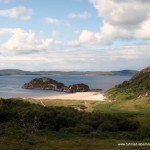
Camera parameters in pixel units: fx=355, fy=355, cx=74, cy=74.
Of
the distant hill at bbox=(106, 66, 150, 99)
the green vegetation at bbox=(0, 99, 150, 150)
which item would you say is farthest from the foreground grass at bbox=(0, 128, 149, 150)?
the distant hill at bbox=(106, 66, 150, 99)

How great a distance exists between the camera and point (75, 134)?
193 feet

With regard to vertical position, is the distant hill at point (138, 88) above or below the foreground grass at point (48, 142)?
above

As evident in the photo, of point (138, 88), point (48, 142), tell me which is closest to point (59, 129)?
point (48, 142)

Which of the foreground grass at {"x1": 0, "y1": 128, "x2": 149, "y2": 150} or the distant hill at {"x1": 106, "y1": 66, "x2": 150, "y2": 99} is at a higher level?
the distant hill at {"x1": 106, "y1": 66, "x2": 150, "y2": 99}

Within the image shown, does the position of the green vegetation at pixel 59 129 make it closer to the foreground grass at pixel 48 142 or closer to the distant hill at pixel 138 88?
the foreground grass at pixel 48 142

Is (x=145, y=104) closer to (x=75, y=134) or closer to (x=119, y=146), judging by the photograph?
(x=75, y=134)

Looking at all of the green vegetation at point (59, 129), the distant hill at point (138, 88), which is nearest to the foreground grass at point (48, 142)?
the green vegetation at point (59, 129)

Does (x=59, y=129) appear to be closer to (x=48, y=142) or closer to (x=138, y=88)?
(x=48, y=142)

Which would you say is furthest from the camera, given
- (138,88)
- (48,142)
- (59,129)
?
(138,88)

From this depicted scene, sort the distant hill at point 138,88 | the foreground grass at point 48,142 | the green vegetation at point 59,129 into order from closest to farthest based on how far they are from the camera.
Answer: the foreground grass at point 48,142, the green vegetation at point 59,129, the distant hill at point 138,88

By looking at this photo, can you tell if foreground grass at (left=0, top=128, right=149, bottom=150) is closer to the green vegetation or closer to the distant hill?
the green vegetation

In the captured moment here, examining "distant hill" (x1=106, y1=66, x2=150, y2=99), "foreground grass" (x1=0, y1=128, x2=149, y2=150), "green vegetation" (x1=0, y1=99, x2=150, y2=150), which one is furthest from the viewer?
"distant hill" (x1=106, y1=66, x2=150, y2=99)

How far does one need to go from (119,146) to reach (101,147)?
2.28 m

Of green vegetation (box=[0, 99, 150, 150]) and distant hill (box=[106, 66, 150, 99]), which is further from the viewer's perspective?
distant hill (box=[106, 66, 150, 99])
